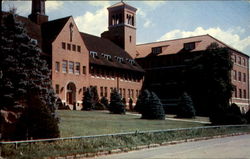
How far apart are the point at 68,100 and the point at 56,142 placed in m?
31.8

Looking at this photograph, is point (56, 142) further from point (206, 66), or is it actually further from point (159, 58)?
point (159, 58)

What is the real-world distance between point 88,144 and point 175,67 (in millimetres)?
51250

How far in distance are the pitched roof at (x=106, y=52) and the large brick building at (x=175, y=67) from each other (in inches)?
210

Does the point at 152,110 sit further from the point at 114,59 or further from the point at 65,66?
the point at 114,59

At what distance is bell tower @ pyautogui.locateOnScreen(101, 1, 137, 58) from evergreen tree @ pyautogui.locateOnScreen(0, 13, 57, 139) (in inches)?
1885

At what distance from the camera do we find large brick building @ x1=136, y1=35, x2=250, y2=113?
6512 centimetres

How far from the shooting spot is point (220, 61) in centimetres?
5475

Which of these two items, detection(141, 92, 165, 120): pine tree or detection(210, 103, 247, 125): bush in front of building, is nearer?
detection(210, 103, 247, 125): bush in front of building

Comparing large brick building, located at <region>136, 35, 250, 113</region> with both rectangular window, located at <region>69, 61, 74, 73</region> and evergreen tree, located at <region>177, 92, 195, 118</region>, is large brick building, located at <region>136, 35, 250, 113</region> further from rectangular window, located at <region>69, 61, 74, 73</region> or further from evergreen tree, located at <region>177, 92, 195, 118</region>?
rectangular window, located at <region>69, 61, 74, 73</region>

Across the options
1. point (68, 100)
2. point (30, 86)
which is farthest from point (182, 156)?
point (68, 100)

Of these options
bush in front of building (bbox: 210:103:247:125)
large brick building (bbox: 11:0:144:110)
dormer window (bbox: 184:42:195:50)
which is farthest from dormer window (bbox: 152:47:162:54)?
bush in front of building (bbox: 210:103:247:125)

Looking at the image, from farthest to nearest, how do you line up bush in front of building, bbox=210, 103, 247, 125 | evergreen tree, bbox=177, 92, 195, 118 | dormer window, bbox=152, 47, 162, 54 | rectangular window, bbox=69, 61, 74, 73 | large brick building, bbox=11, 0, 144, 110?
dormer window, bbox=152, 47, 162, 54, rectangular window, bbox=69, 61, 74, 73, large brick building, bbox=11, 0, 144, 110, evergreen tree, bbox=177, 92, 195, 118, bush in front of building, bbox=210, 103, 247, 125

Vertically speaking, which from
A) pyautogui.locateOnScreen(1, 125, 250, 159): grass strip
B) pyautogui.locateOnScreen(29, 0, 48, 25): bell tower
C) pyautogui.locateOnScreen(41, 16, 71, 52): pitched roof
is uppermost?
pyautogui.locateOnScreen(29, 0, 48, 25): bell tower

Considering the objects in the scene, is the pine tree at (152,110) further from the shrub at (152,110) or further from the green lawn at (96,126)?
the green lawn at (96,126)
